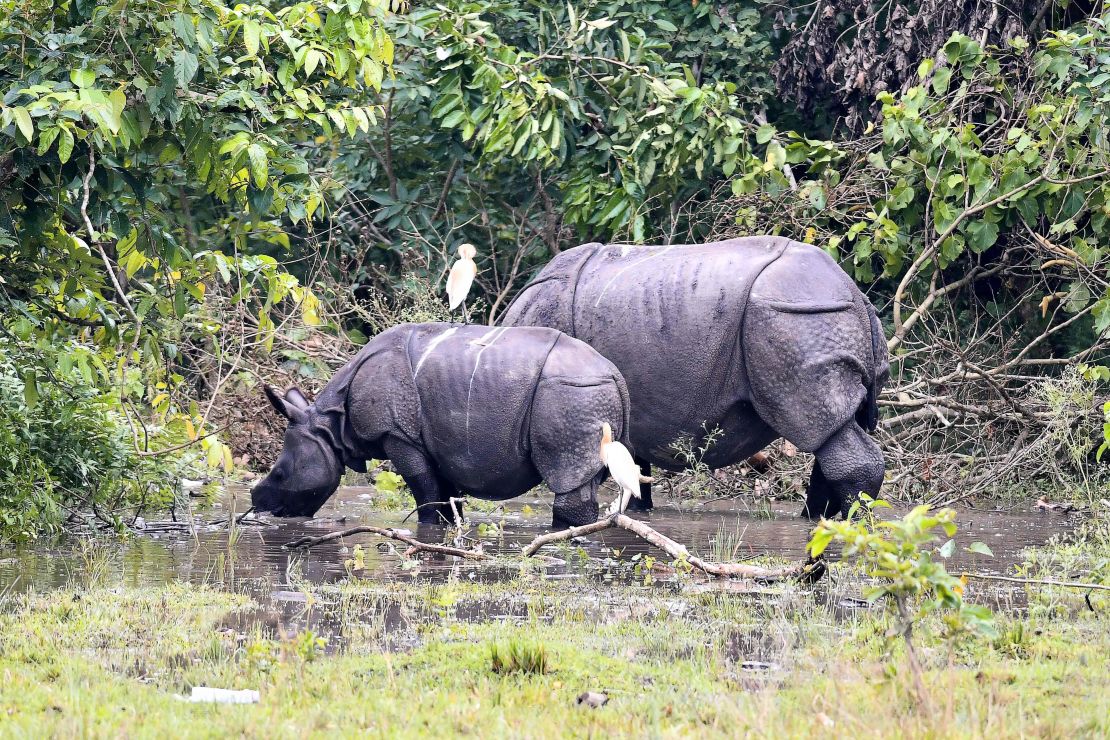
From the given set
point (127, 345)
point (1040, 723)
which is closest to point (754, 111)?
point (127, 345)

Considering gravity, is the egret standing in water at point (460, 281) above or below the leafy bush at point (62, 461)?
above

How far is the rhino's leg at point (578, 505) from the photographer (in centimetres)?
829

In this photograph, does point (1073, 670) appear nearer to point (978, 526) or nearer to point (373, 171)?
point (978, 526)

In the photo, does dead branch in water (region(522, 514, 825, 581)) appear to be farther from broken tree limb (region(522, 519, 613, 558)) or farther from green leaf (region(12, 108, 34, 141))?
green leaf (region(12, 108, 34, 141))

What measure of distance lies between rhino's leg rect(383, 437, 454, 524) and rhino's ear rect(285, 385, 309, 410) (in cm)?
70

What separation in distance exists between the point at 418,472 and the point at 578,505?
1.02 metres

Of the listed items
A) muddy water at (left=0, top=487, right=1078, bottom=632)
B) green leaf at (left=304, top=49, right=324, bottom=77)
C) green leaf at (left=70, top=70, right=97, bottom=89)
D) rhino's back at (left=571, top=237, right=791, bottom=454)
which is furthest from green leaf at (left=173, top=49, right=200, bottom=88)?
rhino's back at (left=571, top=237, right=791, bottom=454)

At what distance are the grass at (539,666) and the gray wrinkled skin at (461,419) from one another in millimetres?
2061

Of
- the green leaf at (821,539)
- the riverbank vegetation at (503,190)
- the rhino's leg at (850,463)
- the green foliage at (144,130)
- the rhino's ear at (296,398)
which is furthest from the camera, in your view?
the rhino's ear at (296,398)

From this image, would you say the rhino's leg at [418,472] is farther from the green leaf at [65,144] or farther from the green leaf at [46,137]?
the green leaf at [46,137]

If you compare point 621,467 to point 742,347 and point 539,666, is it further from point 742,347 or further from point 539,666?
point 539,666

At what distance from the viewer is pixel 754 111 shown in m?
13.6

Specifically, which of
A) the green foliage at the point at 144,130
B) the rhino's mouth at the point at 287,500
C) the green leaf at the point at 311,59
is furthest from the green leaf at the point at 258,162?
the rhino's mouth at the point at 287,500

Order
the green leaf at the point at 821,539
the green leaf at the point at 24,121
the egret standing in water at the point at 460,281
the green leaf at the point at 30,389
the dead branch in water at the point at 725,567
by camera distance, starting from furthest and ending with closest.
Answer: the egret standing in water at the point at 460,281
the green leaf at the point at 30,389
the dead branch in water at the point at 725,567
the green leaf at the point at 24,121
the green leaf at the point at 821,539
